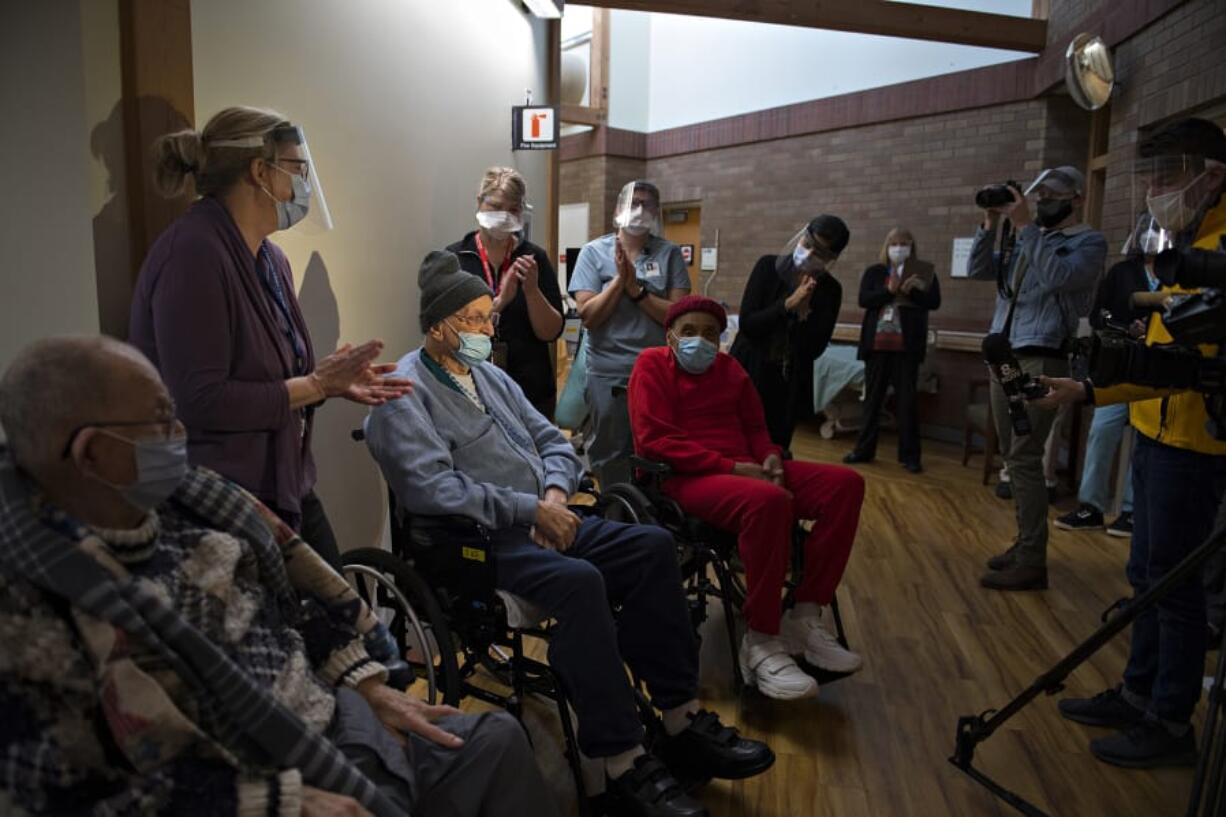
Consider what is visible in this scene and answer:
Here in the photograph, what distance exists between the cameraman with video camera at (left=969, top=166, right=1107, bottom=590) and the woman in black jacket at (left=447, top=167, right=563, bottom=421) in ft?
5.91

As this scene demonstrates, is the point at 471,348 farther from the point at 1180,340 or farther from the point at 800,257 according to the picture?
the point at 800,257

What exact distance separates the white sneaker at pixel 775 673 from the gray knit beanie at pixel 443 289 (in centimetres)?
125

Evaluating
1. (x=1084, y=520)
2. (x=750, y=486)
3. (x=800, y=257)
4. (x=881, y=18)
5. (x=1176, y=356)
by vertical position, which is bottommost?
(x=1084, y=520)

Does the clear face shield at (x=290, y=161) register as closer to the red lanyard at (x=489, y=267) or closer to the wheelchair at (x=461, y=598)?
the wheelchair at (x=461, y=598)

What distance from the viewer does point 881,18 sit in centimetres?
536

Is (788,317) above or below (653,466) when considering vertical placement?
above

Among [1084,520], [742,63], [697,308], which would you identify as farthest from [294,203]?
[742,63]

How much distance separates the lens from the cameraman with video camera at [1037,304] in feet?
10.7

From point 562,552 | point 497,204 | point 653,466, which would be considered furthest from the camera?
point 497,204

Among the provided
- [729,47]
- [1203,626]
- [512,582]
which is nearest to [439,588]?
[512,582]

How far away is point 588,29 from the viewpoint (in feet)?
27.7

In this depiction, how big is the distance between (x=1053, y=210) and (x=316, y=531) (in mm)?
2934

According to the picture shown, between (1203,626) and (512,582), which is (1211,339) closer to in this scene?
(1203,626)

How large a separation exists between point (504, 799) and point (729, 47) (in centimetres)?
785
